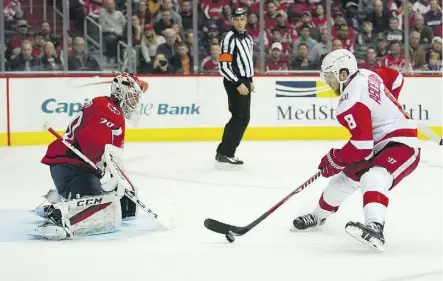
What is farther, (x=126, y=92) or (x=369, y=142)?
→ (x=126, y=92)

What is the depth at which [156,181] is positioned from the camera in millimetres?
7012

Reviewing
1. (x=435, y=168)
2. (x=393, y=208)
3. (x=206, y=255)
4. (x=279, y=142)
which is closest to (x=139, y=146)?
(x=279, y=142)

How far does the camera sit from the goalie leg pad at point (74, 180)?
189 inches

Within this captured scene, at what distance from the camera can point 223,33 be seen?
33.6 feet

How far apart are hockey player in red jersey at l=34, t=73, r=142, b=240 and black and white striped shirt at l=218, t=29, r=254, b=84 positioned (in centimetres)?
272

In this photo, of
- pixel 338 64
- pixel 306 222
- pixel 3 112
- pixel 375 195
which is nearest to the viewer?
pixel 375 195

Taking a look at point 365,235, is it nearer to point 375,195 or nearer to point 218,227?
point 375,195

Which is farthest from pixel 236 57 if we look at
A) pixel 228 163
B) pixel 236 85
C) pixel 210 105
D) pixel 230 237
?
pixel 230 237

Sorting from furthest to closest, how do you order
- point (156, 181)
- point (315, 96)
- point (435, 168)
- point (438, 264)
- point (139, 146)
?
1. point (315, 96)
2. point (139, 146)
3. point (435, 168)
4. point (156, 181)
5. point (438, 264)

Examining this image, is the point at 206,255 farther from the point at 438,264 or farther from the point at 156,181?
the point at 156,181

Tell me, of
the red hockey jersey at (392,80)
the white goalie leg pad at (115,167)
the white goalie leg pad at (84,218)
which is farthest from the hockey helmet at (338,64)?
the white goalie leg pad at (84,218)

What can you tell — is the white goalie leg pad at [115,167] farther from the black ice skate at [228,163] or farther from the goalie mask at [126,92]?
the black ice skate at [228,163]

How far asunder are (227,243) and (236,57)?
3.28 metres

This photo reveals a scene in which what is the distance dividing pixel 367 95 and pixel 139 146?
16.5 feet
